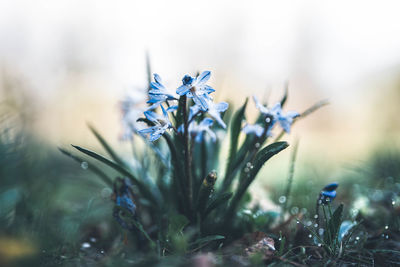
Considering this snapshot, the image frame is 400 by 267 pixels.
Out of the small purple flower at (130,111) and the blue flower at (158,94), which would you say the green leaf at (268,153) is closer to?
the blue flower at (158,94)

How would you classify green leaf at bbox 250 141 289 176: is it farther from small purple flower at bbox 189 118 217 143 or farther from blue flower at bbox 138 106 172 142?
blue flower at bbox 138 106 172 142

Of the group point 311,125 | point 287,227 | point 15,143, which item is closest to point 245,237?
point 287,227

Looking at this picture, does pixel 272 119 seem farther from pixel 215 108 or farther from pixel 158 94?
pixel 158 94

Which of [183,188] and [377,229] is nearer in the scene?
[183,188]

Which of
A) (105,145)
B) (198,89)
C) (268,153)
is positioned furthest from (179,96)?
Result: (105,145)

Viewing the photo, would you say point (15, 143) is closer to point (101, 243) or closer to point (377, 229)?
point (101, 243)

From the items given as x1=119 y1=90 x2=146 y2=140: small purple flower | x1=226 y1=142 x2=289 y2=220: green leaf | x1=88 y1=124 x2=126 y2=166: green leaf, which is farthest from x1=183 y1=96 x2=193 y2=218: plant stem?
x1=119 y1=90 x2=146 y2=140: small purple flower
